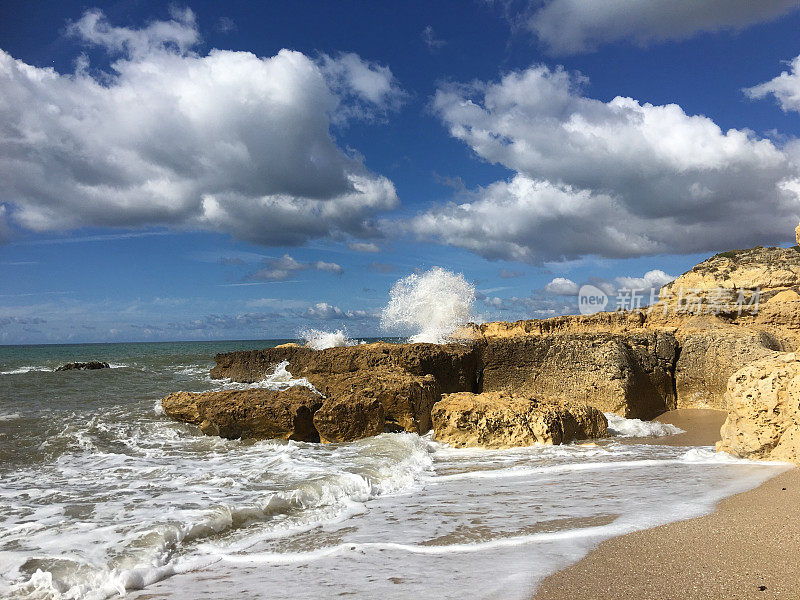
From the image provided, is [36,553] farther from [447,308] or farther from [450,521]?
[447,308]

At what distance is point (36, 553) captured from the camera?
2891 mm

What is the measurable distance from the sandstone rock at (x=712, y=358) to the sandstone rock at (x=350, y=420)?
5.31 meters

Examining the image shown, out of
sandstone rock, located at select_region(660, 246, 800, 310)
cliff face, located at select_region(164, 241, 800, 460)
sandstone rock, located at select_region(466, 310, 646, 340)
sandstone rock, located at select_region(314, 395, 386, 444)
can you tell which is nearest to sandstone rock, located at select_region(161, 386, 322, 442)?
cliff face, located at select_region(164, 241, 800, 460)

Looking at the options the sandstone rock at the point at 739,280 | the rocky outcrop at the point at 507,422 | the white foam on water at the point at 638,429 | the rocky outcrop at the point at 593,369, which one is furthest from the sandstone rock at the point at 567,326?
the rocky outcrop at the point at 507,422

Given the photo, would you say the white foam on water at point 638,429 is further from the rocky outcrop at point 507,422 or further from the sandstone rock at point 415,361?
the sandstone rock at point 415,361

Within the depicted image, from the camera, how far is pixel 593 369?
25.5 ft

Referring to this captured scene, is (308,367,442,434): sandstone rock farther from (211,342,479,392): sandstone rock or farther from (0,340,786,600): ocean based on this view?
(211,342,479,392): sandstone rock

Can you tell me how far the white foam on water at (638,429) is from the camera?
6.40 m

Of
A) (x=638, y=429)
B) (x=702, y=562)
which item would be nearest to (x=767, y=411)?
(x=638, y=429)

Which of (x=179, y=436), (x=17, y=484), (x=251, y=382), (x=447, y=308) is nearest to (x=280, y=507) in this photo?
(x=17, y=484)

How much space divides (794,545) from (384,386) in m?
4.40

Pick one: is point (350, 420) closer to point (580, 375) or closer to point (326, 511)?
point (326, 511)

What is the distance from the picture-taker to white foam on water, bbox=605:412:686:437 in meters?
6.40

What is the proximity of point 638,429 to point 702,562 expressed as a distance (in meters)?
4.58
